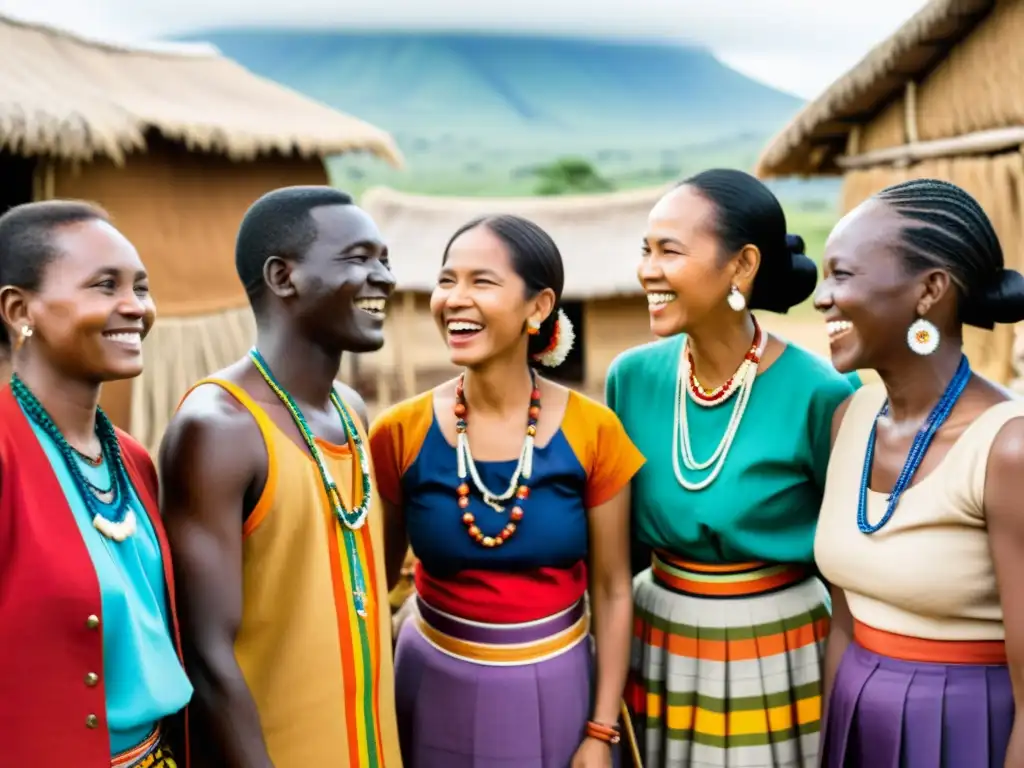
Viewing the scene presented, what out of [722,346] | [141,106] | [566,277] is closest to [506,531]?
[722,346]

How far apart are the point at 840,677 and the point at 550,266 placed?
1268mm

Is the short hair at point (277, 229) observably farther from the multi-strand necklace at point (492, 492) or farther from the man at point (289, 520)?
the multi-strand necklace at point (492, 492)

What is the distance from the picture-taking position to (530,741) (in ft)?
8.35

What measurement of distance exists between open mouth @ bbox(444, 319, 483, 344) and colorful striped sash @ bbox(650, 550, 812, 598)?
2.80 feet

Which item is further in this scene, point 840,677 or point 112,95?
point 112,95

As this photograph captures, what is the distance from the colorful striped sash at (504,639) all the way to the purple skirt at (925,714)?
0.71 meters

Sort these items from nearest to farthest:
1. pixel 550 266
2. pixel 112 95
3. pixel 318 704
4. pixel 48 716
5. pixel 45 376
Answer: pixel 48 716 → pixel 45 376 → pixel 318 704 → pixel 550 266 → pixel 112 95

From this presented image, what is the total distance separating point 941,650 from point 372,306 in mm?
1531

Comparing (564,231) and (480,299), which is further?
Result: (564,231)

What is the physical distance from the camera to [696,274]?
8.86 ft

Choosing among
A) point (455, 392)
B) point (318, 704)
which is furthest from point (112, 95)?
point (318, 704)

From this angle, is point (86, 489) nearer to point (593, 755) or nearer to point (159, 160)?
point (593, 755)

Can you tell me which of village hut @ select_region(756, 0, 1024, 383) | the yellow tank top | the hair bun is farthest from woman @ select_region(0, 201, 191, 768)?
village hut @ select_region(756, 0, 1024, 383)

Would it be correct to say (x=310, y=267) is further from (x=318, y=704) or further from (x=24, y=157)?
(x=24, y=157)
